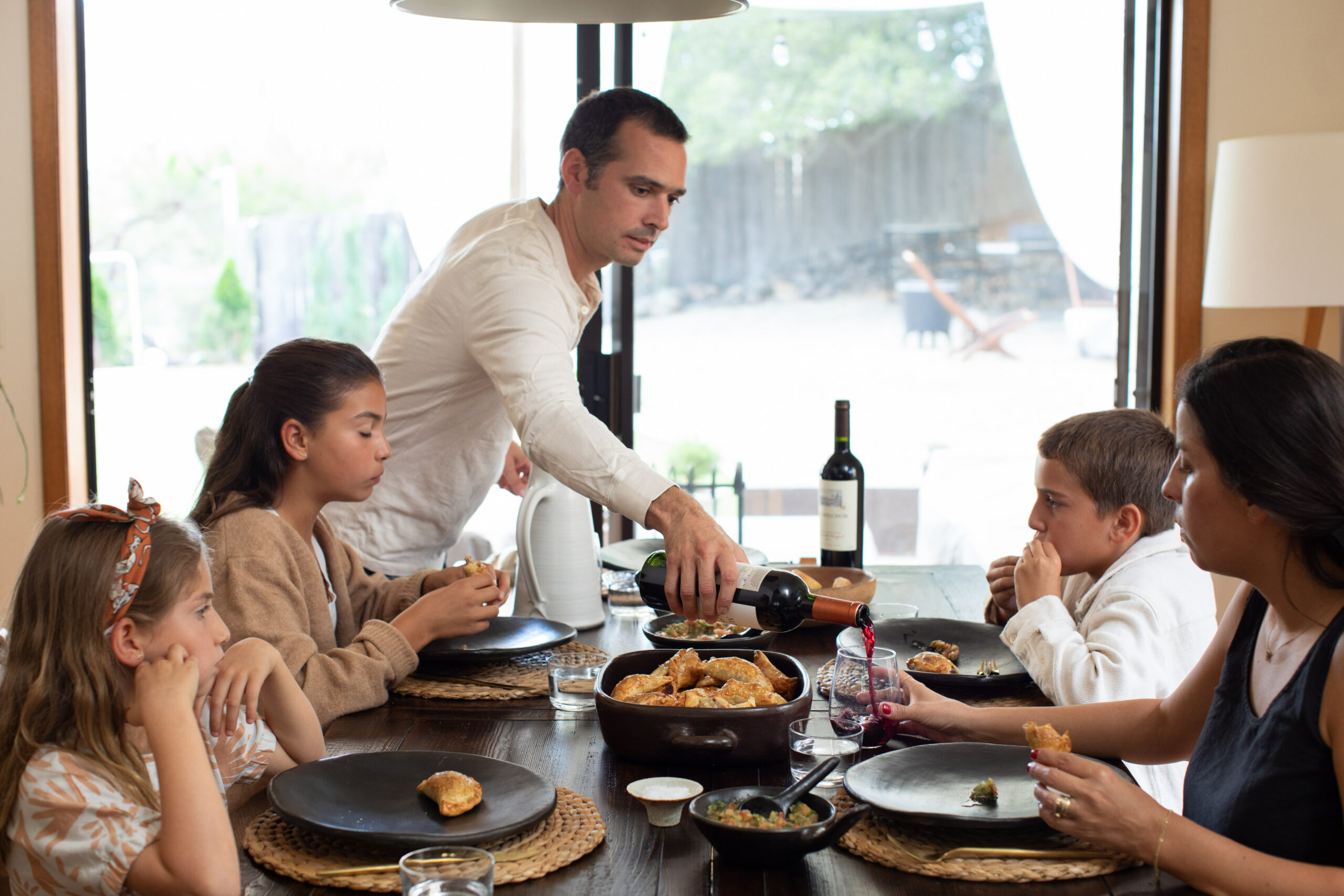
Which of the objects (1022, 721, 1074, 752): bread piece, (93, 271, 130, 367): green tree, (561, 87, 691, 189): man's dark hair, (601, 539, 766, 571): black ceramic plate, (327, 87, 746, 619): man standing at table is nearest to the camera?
(1022, 721, 1074, 752): bread piece

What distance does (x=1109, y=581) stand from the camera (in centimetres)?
180

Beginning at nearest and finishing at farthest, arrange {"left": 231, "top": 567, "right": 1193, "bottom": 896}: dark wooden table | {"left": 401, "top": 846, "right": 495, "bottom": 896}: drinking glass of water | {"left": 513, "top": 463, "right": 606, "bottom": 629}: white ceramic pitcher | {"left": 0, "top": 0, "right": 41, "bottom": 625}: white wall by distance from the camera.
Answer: {"left": 401, "top": 846, "right": 495, "bottom": 896}: drinking glass of water
{"left": 231, "top": 567, "right": 1193, "bottom": 896}: dark wooden table
{"left": 513, "top": 463, "right": 606, "bottom": 629}: white ceramic pitcher
{"left": 0, "top": 0, "right": 41, "bottom": 625}: white wall

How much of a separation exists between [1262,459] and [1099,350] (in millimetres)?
2699

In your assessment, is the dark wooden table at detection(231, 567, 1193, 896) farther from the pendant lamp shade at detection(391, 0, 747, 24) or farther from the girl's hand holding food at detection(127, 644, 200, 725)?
the pendant lamp shade at detection(391, 0, 747, 24)

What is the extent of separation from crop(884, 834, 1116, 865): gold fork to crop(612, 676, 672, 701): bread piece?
41 cm

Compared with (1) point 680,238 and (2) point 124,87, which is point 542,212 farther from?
(2) point 124,87

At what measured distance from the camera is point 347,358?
6.33ft

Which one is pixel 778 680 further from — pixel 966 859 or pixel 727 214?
pixel 727 214

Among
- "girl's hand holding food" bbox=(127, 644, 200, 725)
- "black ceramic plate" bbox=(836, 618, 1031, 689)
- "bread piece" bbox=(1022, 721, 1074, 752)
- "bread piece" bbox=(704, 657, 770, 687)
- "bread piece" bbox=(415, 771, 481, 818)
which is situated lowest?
"black ceramic plate" bbox=(836, 618, 1031, 689)

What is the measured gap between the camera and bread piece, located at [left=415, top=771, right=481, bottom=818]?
117 cm

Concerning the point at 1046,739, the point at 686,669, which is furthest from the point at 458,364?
the point at 1046,739

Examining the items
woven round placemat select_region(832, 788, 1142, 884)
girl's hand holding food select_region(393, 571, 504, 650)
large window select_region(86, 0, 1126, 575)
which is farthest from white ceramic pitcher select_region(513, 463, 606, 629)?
large window select_region(86, 0, 1126, 575)

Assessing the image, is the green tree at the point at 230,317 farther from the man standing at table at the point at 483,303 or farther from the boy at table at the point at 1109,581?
the boy at table at the point at 1109,581

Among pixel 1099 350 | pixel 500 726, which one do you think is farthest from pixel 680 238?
pixel 500 726
